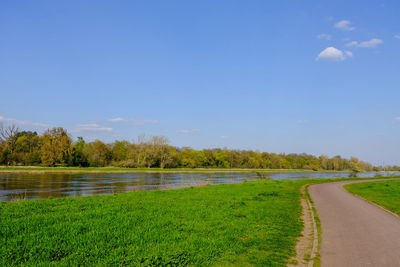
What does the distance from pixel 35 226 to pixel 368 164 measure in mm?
213010

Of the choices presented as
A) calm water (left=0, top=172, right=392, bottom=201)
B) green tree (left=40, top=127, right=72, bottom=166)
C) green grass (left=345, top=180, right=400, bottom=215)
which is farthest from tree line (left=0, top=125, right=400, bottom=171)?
green grass (left=345, top=180, right=400, bottom=215)

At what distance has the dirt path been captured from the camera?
6891 millimetres

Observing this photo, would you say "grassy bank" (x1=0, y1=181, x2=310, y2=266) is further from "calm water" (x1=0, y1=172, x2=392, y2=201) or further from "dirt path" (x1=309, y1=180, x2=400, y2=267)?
"calm water" (x1=0, y1=172, x2=392, y2=201)

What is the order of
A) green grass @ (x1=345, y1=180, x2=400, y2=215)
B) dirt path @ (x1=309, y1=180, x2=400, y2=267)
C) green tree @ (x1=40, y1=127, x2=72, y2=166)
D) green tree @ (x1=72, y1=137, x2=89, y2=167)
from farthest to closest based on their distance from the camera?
green tree @ (x1=72, y1=137, x2=89, y2=167) < green tree @ (x1=40, y1=127, x2=72, y2=166) < green grass @ (x1=345, y1=180, x2=400, y2=215) < dirt path @ (x1=309, y1=180, x2=400, y2=267)

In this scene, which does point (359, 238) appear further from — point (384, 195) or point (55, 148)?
point (55, 148)

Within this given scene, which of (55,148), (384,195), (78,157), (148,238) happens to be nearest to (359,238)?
(148,238)

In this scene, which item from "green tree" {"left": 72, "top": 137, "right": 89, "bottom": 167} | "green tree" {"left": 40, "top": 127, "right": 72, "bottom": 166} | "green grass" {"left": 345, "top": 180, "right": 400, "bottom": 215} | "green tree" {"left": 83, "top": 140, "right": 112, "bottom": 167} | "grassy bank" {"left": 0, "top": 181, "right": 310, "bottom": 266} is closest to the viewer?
"grassy bank" {"left": 0, "top": 181, "right": 310, "bottom": 266}

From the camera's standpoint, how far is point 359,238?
892 centimetres

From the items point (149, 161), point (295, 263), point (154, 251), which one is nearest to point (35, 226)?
point (154, 251)

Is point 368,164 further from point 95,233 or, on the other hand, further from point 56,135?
point 95,233

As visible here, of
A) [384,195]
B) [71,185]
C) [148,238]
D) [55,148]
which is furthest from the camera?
[55,148]

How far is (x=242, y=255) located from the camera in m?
7.12

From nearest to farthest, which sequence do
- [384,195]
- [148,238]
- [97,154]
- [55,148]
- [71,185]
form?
[148,238] → [384,195] → [71,185] → [55,148] → [97,154]

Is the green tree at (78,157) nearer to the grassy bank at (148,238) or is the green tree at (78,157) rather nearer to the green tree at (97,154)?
the green tree at (97,154)
